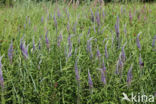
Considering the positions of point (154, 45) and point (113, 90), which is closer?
point (113, 90)

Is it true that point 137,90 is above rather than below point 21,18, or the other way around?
below

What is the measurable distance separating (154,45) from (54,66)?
115 centimetres

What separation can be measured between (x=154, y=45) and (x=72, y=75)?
0.99 metres

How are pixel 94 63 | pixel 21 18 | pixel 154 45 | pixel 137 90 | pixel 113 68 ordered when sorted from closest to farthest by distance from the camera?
pixel 113 68 → pixel 137 90 → pixel 94 63 → pixel 154 45 → pixel 21 18

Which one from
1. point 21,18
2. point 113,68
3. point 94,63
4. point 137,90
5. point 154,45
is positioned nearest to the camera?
point 113,68

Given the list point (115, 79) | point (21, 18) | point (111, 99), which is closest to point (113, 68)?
point (115, 79)

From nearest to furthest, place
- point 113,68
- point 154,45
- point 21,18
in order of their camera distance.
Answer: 1. point 113,68
2. point 154,45
3. point 21,18

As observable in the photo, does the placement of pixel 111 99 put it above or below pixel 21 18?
below

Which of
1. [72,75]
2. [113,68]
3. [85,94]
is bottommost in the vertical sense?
[85,94]

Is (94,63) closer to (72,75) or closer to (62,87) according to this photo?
(72,75)

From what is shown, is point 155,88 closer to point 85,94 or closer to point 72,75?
point 85,94

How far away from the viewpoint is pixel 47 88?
1916mm

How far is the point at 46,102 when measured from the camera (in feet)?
5.84

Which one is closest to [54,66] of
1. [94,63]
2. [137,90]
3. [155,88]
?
[94,63]
